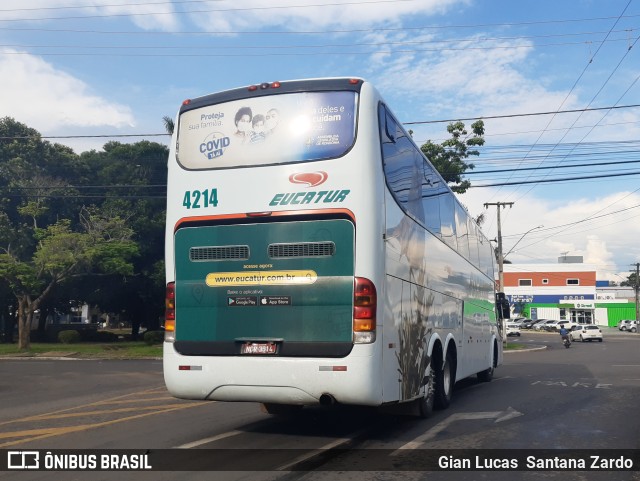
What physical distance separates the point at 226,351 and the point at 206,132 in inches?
115

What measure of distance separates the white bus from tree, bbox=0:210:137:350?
84.0 ft

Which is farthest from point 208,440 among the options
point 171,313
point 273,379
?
point 171,313

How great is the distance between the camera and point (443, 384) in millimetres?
11336

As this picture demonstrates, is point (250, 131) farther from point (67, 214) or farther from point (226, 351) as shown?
point (67, 214)

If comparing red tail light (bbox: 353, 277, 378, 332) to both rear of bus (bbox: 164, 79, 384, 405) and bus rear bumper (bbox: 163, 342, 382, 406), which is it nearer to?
rear of bus (bbox: 164, 79, 384, 405)

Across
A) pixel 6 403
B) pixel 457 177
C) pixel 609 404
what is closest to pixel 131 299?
pixel 457 177

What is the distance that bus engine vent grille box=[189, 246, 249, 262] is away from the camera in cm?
823

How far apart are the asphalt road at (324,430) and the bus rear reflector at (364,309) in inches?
55.1

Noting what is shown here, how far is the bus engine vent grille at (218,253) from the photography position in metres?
8.23

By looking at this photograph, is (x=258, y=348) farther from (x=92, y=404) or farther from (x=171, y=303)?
(x=92, y=404)

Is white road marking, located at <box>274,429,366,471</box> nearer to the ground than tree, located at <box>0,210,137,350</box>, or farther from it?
nearer to the ground

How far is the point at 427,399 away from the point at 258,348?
349 centimetres

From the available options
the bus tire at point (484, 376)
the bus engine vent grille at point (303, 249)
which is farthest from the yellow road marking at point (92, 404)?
the bus tire at point (484, 376)

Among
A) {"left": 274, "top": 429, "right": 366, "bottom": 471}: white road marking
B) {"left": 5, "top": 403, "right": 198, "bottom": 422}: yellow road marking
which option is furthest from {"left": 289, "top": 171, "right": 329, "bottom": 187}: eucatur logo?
{"left": 5, "top": 403, "right": 198, "bottom": 422}: yellow road marking
